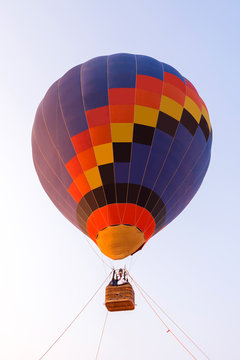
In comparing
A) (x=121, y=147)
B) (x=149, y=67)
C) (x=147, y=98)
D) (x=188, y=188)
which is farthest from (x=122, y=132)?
(x=188, y=188)

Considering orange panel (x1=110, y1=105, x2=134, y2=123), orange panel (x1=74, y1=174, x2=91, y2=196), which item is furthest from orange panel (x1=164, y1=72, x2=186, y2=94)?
orange panel (x1=74, y1=174, x2=91, y2=196)

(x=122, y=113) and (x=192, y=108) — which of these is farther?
(x=192, y=108)

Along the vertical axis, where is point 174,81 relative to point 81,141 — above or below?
above

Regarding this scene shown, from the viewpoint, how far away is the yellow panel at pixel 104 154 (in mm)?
8250

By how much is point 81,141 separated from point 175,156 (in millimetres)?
2204

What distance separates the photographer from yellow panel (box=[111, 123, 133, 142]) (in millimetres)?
8328

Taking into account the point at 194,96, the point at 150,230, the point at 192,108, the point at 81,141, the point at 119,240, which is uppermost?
the point at 194,96

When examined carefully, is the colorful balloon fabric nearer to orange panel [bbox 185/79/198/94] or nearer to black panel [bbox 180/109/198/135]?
black panel [bbox 180/109/198/135]

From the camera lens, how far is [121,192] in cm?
807

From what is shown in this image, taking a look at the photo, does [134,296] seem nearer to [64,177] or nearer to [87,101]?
[64,177]

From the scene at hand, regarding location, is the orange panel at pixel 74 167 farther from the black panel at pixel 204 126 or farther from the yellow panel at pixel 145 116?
the black panel at pixel 204 126

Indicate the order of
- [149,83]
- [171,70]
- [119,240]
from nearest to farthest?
[119,240] → [149,83] → [171,70]

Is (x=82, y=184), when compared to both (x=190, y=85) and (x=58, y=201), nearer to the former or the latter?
(x=58, y=201)

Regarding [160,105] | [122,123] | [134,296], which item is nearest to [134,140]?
[122,123]
